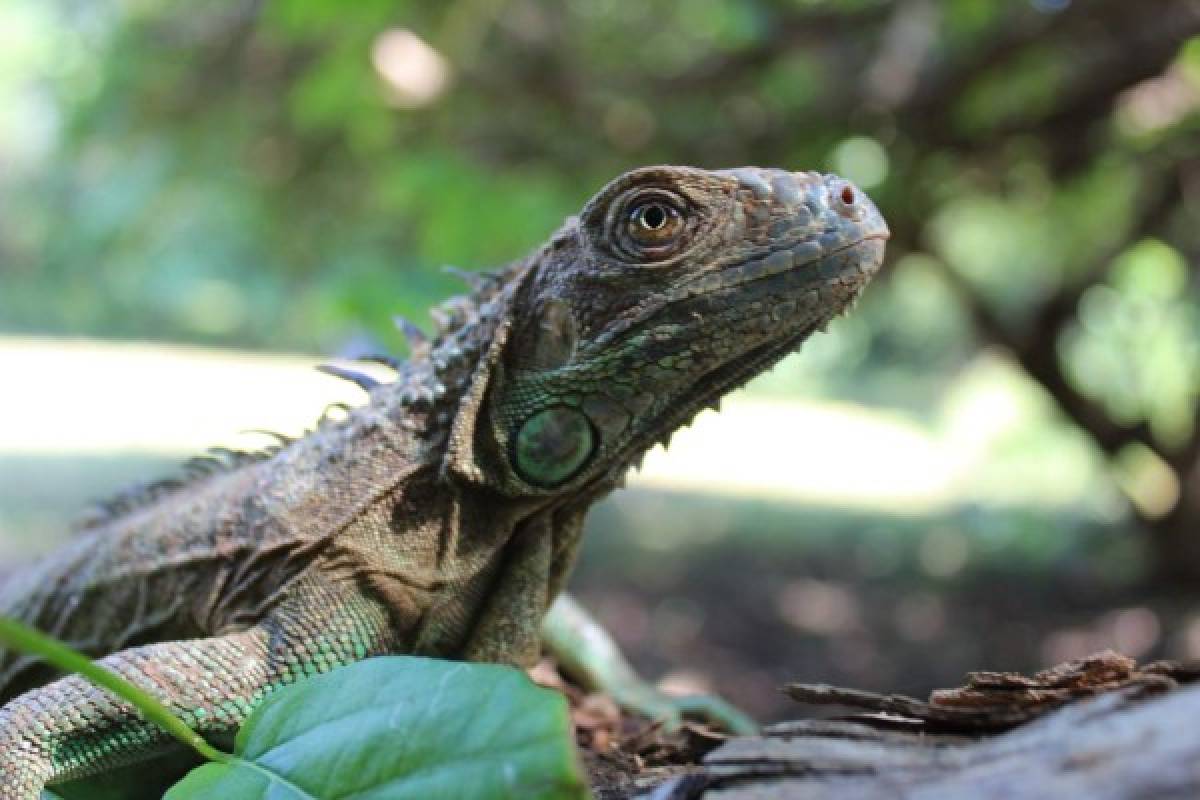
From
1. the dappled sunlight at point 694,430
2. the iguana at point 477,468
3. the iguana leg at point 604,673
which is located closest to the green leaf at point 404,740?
the iguana at point 477,468

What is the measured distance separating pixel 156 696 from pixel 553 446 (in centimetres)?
115

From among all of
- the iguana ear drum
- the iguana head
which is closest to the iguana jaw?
the iguana head

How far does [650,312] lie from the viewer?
280cm

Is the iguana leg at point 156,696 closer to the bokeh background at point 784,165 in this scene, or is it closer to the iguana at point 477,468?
the iguana at point 477,468

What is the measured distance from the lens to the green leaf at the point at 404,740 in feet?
5.89

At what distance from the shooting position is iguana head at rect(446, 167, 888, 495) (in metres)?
2.72

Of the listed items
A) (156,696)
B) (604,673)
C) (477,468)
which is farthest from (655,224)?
(604,673)

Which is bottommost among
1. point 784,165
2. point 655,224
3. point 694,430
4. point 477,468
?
point 477,468

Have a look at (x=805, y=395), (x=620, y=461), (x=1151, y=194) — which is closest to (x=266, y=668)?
(x=620, y=461)

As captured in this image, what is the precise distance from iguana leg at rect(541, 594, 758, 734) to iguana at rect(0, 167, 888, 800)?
962 millimetres

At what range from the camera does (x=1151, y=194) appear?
11.1 m

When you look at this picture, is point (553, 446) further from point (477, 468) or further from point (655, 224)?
point (655, 224)

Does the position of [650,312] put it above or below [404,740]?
above

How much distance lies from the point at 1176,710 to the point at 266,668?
80.7 inches
